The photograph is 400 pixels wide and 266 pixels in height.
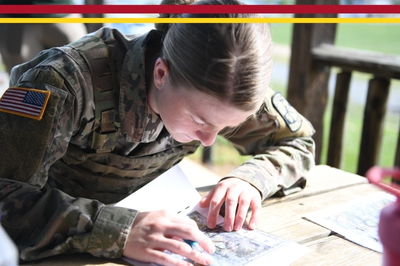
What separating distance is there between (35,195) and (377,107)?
202cm

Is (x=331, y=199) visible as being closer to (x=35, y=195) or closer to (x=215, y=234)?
(x=215, y=234)

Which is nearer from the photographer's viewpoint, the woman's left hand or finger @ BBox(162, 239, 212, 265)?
finger @ BBox(162, 239, 212, 265)

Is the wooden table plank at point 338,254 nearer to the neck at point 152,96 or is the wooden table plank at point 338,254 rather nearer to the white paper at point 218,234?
the white paper at point 218,234

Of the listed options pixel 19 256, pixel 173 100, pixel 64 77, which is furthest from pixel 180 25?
pixel 19 256

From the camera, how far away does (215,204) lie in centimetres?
106

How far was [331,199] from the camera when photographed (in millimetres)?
1246

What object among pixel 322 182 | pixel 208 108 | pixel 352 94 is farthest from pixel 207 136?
pixel 352 94

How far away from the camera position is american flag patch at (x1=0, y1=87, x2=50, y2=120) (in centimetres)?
93

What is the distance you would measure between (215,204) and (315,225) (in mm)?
251

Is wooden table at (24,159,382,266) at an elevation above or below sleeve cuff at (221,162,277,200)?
below

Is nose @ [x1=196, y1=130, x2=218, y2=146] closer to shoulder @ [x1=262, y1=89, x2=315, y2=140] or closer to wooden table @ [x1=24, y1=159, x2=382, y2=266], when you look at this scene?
wooden table @ [x1=24, y1=159, x2=382, y2=266]

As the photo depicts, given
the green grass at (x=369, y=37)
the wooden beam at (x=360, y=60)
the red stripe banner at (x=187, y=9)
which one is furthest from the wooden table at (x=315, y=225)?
the green grass at (x=369, y=37)

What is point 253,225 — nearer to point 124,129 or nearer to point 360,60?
point 124,129

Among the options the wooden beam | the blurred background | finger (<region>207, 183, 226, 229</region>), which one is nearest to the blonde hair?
the blurred background
